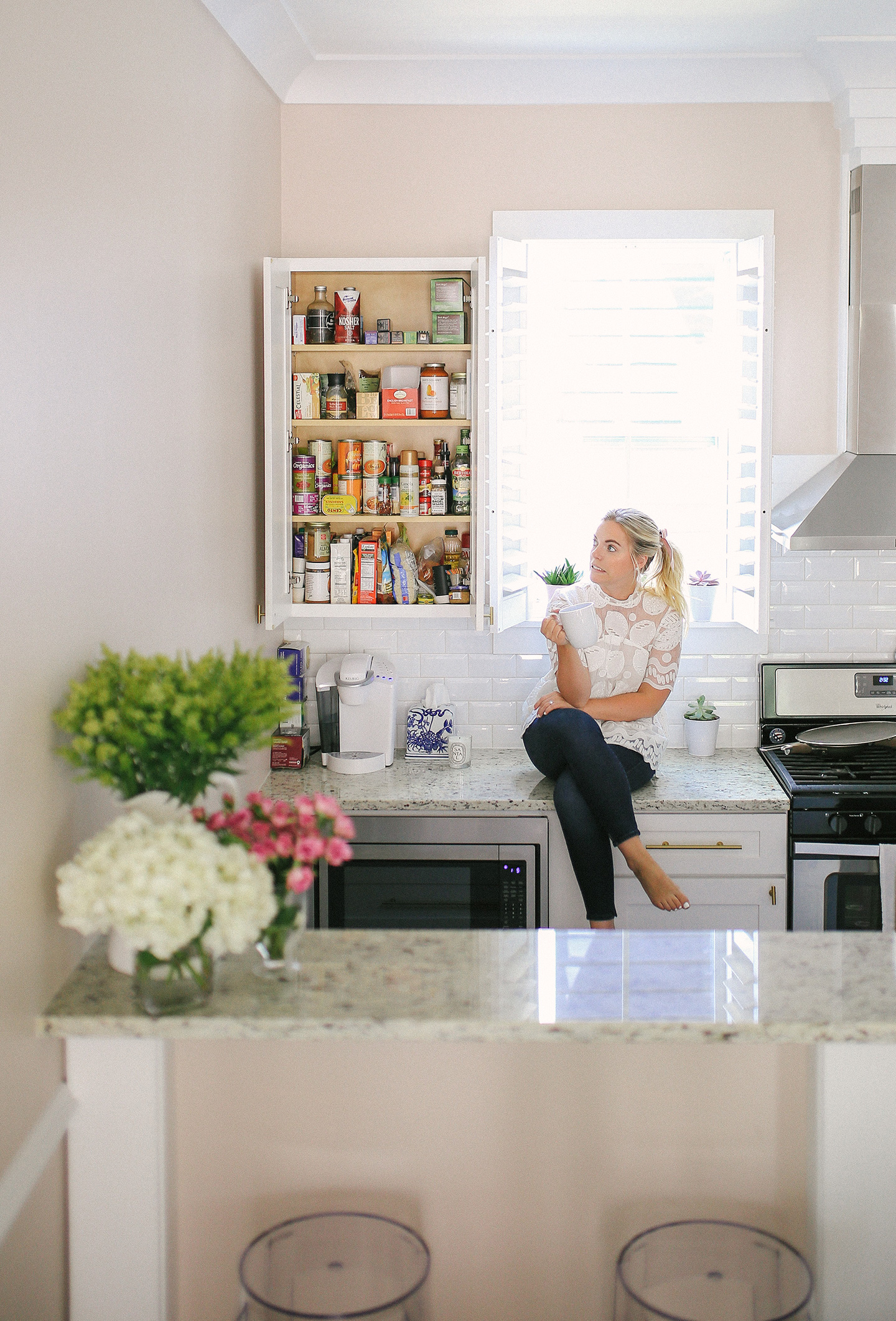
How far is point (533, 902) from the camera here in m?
3.28

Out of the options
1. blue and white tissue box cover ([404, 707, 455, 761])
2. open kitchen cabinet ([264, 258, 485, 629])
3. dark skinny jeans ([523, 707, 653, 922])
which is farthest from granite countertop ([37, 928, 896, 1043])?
blue and white tissue box cover ([404, 707, 455, 761])

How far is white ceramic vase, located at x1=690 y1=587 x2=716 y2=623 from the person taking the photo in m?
3.77

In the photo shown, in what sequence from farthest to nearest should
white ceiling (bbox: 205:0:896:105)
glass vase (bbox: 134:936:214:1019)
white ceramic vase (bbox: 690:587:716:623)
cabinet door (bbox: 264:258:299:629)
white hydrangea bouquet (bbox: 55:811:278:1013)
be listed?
white ceramic vase (bbox: 690:587:716:623) < cabinet door (bbox: 264:258:299:629) < white ceiling (bbox: 205:0:896:105) < glass vase (bbox: 134:936:214:1019) < white hydrangea bouquet (bbox: 55:811:278:1013)

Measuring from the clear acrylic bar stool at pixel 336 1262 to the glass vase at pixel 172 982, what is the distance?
0.34m

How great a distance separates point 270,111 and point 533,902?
7.98 feet

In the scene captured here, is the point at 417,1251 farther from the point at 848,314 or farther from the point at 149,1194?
the point at 848,314

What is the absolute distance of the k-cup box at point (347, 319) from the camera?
3.46 metres

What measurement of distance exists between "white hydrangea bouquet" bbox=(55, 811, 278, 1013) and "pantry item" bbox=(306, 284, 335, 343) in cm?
225

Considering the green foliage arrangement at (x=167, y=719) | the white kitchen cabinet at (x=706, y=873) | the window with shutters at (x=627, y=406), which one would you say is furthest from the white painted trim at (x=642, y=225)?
the green foliage arrangement at (x=167, y=719)

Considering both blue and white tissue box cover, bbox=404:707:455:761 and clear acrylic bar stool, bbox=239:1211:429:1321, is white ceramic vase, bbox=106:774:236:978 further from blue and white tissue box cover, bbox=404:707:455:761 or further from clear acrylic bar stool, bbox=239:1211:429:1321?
blue and white tissue box cover, bbox=404:707:455:761

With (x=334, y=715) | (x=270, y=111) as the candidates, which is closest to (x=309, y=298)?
(x=270, y=111)

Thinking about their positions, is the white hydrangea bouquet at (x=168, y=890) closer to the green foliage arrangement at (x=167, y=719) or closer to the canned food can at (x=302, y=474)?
the green foliage arrangement at (x=167, y=719)

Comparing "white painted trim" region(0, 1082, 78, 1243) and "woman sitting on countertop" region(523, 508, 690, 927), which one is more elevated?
"woman sitting on countertop" region(523, 508, 690, 927)

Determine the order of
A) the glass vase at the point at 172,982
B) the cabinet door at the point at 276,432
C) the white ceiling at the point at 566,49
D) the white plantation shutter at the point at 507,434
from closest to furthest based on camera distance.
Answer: the glass vase at the point at 172,982
the white ceiling at the point at 566,49
the cabinet door at the point at 276,432
the white plantation shutter at the point at 507,434
